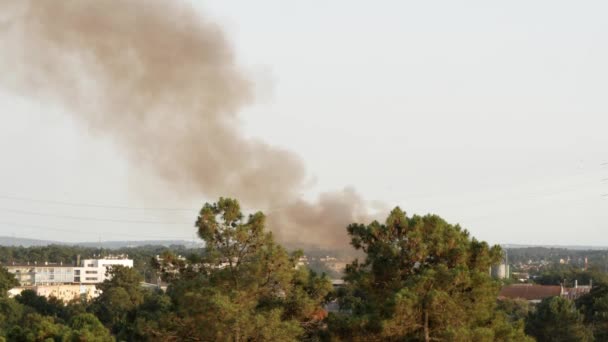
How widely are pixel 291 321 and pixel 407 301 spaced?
540cm

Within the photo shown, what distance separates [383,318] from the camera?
148 feet

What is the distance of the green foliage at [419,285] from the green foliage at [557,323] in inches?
1544

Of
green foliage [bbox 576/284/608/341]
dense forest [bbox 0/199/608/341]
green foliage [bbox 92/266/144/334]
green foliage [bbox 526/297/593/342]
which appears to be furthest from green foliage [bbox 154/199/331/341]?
green foliage [bbox 92/266/144/334]

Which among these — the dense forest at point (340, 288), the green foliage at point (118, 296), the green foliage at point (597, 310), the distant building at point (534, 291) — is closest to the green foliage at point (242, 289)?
the dense forest at point (340, 288)

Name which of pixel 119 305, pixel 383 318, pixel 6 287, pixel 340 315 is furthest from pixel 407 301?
pixel 6 287

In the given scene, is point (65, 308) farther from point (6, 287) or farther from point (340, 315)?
point (340, 315)

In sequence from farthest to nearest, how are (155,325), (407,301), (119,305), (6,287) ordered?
(6,287) → (119,305) → (155,325) → (407,301)

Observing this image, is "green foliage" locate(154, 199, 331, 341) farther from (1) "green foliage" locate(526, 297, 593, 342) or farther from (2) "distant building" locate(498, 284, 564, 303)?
(2) "distant building" locate(498, 284, 564, 303)

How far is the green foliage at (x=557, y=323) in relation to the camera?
85938 millimetres

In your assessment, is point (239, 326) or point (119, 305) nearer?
point (239, 326)

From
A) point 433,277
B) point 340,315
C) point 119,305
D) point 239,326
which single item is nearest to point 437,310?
point 433,277

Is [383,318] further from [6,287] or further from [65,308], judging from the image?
[6,287]

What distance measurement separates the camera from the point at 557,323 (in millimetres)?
87875

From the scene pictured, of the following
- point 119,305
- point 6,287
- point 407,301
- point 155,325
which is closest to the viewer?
point 407,301
